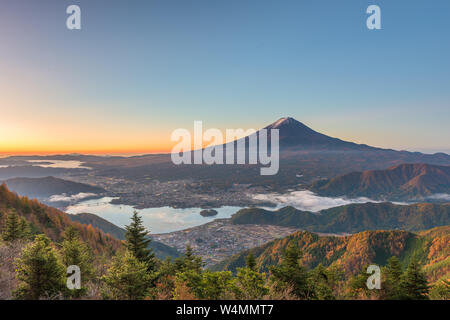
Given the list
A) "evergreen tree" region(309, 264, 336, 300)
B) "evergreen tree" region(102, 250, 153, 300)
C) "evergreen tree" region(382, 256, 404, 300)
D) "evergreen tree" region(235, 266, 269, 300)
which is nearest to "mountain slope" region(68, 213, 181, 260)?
"evergreen tree" region(309, 264, 336, 300)

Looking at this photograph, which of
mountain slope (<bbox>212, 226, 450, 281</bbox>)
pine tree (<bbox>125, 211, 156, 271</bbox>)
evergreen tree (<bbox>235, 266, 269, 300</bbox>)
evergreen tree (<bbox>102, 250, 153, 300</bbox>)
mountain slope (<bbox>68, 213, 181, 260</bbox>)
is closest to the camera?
evergreen tree (<bbox>235, 266, 269, 300</bbox>)

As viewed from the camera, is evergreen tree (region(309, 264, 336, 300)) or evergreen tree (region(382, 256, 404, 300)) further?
evergreen tree (region(309, 264, 336, 300))

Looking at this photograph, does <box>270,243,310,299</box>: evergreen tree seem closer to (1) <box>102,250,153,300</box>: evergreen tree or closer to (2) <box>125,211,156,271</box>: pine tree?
(1) <box>102,250,153,300</box>: evergreen tree

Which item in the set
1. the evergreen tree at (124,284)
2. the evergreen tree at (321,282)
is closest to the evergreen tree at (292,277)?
the evergreen tree at (321,282)

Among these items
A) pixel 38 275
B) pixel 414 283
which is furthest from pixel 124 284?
pixel 414 283
